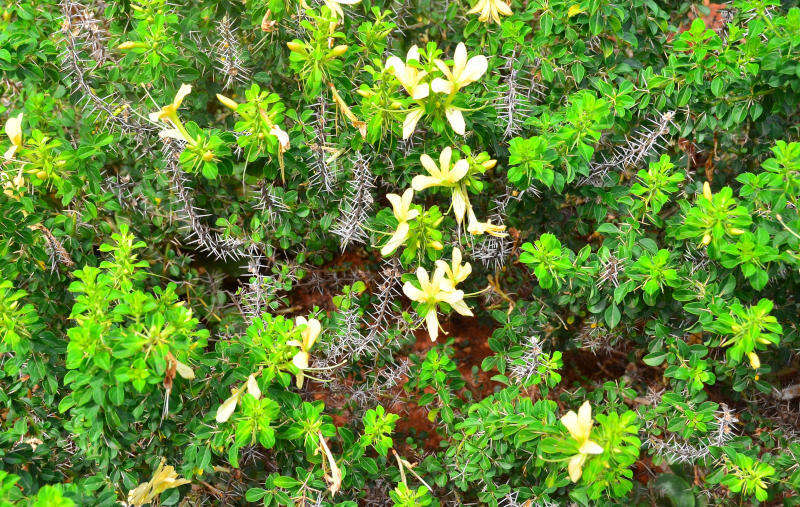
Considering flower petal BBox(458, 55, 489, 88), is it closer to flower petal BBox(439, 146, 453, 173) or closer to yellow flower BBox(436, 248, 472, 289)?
flower petal BBox(439, 146, 453, 173)

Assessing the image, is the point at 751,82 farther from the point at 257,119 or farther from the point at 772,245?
the point at 257,119

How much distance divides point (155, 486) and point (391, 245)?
1.06 metres

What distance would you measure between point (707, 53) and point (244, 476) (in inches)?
91.1

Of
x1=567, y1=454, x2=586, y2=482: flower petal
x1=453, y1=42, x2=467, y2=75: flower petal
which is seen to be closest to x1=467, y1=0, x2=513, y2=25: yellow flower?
x1=453, y1=42, x2=467, y2=75: flower petal

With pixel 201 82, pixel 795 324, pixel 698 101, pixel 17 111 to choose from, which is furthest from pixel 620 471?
pixel 17 111

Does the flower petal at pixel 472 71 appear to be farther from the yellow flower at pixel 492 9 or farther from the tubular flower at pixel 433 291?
the tubular flower at pixel 433 291

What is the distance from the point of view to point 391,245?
211 cm

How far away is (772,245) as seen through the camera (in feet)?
6.66

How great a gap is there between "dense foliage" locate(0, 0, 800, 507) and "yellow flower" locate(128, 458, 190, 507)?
0.03 feet

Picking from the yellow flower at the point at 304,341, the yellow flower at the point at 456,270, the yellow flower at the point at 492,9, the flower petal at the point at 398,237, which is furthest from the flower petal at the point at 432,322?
the yellow flower at the point at 492,9

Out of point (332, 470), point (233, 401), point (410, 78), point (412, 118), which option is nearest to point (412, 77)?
point (410, 78)

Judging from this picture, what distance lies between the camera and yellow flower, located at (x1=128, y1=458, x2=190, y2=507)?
1968mm

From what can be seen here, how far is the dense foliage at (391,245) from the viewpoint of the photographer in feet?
6.50

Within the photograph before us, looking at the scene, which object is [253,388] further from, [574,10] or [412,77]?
[574,10]
